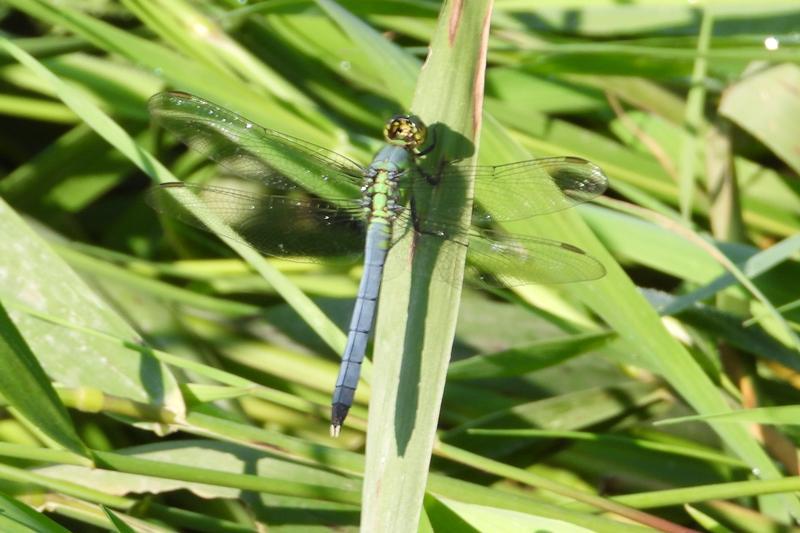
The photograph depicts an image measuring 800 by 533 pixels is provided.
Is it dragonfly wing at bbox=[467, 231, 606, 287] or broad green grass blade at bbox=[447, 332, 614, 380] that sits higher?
dragonfly wing at bbox=[467, 231, 606, 287]

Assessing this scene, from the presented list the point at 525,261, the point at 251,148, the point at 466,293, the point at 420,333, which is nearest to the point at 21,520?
the point at 420,333

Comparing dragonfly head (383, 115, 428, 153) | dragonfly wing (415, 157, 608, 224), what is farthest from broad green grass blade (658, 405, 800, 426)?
dragonfly head (383, 115, 428, 153)

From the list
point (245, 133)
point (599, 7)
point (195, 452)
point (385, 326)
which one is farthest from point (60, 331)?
point (599, 7)

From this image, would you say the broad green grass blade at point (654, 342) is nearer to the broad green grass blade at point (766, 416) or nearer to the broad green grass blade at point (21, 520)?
the broad green grass blade at point (766, 416)

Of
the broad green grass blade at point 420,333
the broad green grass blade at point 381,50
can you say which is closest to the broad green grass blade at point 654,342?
the broad green grass blade at point 420,333

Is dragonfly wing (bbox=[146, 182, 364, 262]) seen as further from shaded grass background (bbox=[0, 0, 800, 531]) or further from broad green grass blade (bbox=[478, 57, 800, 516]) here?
broad green grass blade (bbox=[478, 57, 800, 516])

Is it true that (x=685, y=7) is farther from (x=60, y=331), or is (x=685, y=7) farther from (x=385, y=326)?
(x=60, y=331)
